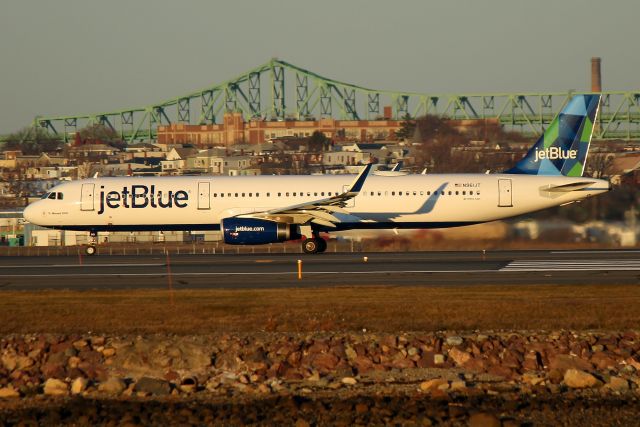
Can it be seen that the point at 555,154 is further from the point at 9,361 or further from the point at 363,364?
the point at 9,361

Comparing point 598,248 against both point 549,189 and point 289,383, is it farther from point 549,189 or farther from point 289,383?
point 289,383

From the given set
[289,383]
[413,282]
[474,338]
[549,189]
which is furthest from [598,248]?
[289,383]

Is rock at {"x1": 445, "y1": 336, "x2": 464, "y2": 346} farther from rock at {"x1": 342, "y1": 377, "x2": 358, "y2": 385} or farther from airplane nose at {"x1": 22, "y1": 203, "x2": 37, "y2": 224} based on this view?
airplane nose at {"x1": 22, "y1": 203, "x2": 37, "y2": 224}

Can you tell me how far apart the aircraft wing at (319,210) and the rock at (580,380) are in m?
23.0

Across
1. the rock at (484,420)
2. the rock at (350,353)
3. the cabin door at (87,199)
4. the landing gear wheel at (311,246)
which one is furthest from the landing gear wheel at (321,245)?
the rock at (484,420)

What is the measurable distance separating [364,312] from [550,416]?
26.5 ft

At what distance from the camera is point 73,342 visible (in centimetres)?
2034

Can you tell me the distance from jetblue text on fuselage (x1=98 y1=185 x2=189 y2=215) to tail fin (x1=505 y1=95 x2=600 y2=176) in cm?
1382

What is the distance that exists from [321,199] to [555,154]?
10.1m

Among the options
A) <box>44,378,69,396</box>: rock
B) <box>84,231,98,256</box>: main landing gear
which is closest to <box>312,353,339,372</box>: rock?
<box>44,378,69,396</box>: rock

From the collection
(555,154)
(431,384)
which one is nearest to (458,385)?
(431,384)

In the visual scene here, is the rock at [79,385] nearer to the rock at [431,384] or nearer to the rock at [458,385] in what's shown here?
the rock at [431,384]

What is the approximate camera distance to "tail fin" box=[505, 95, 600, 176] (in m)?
44.3

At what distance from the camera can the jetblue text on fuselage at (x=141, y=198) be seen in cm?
4312
